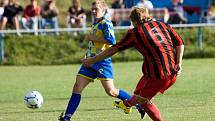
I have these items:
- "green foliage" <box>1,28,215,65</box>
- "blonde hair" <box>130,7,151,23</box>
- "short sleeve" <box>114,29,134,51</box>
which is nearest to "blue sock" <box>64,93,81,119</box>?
"short sleeve" <box>114,29,134,51</box>

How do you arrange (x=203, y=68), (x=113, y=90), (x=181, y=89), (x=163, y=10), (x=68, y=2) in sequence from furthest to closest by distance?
(x=68, y=2) < (x=163, y=10) < (x=203, y=68) < (x=181, y=89) < (x=113, y=90)

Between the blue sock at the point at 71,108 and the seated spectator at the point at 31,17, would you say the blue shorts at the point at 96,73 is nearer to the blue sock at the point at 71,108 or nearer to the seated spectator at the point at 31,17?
the blue sock at the point at 71,108

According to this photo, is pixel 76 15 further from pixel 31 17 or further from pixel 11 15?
pixel 11 15

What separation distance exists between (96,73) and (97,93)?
442 centimetres

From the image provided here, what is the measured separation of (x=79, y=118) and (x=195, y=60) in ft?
39.0

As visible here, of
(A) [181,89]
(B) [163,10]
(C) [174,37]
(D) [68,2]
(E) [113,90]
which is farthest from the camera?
(D) [68,2]

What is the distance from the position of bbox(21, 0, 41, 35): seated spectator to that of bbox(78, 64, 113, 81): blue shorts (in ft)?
42.4

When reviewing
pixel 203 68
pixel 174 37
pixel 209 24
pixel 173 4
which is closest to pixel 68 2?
pixel 173 4

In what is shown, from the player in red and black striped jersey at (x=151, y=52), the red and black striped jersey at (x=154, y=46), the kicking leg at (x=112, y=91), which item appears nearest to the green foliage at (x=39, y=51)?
the kicking leg at (x=112, y=91)

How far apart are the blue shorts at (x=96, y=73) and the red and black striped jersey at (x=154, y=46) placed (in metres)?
1.76

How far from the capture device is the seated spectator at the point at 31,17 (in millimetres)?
22797

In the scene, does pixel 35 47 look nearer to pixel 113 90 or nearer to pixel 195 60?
pixel 195 60

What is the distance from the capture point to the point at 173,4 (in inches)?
960

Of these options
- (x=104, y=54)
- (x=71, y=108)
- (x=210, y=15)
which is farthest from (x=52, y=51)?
(x=104, y=54)
